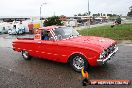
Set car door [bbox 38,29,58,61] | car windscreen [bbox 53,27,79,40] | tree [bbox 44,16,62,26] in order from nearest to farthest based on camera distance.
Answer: car door [bbox 38,29,58,61]
car windscreen [bbox 53,27,79,40]
tree [bbox 44,16,62,26]

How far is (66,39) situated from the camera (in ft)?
30.0

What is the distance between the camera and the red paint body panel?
26.2 feet

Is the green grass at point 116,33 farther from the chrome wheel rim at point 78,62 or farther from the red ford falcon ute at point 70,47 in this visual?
the chrome wheel rim at point 78,62

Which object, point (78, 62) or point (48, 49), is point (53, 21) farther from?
point (78, 62)

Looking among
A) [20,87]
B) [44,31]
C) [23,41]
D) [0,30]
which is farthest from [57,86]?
[0,30]

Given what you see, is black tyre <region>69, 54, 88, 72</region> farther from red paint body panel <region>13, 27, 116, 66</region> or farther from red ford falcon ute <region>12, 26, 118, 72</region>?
red paint body panel <region>13, 27, 116, 66</region>

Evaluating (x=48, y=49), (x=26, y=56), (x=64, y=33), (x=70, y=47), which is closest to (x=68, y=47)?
(x=70, y=47)

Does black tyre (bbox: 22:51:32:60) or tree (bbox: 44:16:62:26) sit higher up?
tree (bbox: 44:16:62:26)

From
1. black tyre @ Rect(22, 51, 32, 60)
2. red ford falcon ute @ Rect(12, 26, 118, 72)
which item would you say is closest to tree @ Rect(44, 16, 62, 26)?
black tyre @ Rect(22, 51, 32, 60)

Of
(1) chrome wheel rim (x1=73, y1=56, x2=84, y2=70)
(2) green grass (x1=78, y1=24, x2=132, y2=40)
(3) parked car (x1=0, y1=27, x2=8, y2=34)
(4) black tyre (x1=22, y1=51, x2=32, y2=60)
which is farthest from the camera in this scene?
(3) parked car (x1=0, y1=27, x2=8, y2=34)

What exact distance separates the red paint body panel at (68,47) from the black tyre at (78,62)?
0.16 m

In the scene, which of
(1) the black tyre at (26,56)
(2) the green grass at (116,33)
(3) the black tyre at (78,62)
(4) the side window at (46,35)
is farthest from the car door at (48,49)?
(2) the green grass at (116,33)

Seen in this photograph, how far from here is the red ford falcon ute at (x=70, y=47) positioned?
26.2 ft

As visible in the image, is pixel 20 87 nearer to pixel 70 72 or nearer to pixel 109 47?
pixel 70 72
